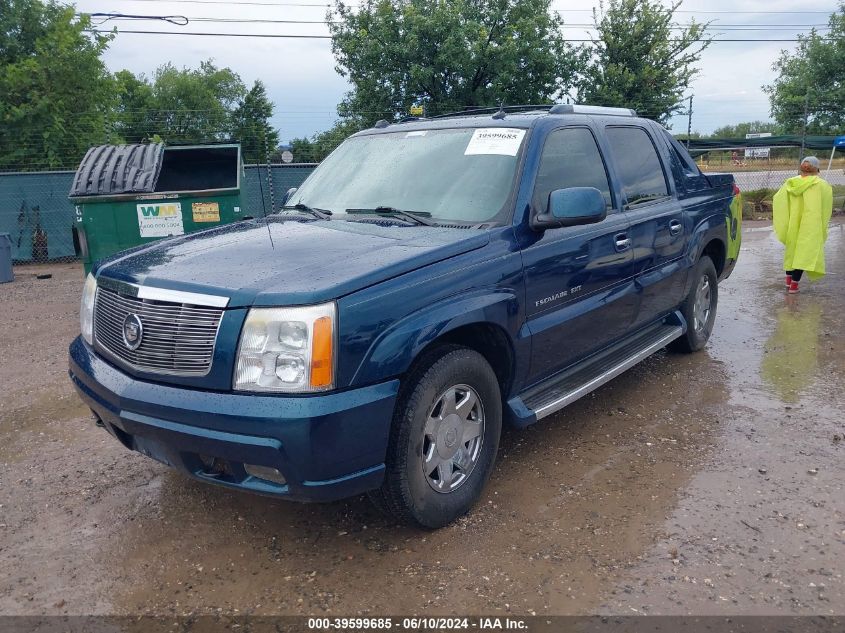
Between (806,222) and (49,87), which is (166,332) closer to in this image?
(806,222)

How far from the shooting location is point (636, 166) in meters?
4.92

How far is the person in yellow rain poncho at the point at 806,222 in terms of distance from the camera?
8.54 meters

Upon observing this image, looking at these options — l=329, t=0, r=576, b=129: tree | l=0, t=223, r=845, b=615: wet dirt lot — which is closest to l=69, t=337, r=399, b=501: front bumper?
l=0, t=223, r=845, b=615: wet dirt lot

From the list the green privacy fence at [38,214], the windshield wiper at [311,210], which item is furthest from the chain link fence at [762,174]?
the windshield wiper at [311,210]

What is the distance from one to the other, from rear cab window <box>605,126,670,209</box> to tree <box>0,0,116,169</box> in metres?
14.9

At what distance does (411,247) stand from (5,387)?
13.8ft

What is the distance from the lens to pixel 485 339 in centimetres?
349

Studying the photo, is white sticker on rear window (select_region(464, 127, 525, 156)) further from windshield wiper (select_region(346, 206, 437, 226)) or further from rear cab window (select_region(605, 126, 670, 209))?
rear cab window (select_region(605, 126, 670, 209))

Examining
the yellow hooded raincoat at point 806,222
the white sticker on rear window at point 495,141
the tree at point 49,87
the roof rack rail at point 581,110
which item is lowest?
the yellow hooded raincoat at point 806,222

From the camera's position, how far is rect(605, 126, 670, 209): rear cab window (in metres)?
4.69

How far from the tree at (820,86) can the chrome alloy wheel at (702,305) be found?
95.4ft

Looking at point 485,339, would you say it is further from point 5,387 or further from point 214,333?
point 5,387

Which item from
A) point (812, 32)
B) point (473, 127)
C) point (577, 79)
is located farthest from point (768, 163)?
point (473, 127)

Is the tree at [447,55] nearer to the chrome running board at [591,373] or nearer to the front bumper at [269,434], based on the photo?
the chrome running board at [591,373]
